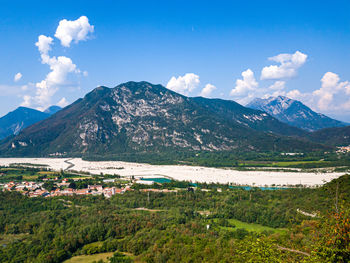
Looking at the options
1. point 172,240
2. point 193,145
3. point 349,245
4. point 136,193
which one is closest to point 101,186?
point 136,193

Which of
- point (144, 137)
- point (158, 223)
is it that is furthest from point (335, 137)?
point (158, 223)

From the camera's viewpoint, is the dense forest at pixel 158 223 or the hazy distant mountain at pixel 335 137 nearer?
the dense forest at pixel 158 223

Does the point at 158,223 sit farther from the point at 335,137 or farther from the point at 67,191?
the point at 335,137

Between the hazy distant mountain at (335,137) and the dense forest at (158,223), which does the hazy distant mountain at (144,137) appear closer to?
the hazy distant mountain at (335,137)

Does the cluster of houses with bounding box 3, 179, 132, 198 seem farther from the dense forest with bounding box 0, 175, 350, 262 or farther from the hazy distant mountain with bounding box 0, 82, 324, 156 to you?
the hazy distant mountain with bounding box 0, 82, 324, 156

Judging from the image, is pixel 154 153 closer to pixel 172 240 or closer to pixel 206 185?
pixel 206 185

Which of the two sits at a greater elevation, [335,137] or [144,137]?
[144,137]

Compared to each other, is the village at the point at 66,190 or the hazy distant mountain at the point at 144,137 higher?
the hazy distant mountain at the point at 144,137

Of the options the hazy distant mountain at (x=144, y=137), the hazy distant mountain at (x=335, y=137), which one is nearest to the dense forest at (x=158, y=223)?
the hazy distant mountain at (x=144, y=137)

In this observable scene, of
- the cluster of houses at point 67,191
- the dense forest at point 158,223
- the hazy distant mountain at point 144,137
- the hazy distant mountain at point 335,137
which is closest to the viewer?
the dense forest at point 158,223
